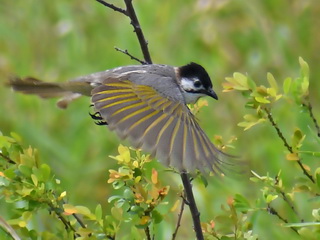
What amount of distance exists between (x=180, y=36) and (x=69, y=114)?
76 centimetres

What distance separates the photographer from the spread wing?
2.71 m

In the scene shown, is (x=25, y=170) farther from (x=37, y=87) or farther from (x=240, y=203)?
(x=37, y=87)

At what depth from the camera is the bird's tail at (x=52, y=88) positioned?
3.60 meters

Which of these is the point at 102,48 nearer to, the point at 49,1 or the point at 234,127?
the point at 49,1

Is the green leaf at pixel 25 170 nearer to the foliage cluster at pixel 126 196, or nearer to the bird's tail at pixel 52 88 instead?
the foliage cluster at pixel 126 196

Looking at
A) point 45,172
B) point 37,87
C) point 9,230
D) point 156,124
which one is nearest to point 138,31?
→ point 156,124

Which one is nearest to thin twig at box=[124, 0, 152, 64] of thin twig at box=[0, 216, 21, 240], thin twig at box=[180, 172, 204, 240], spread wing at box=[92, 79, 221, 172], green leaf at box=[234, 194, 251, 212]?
spread wing at box=[92, 79, 221, 172]

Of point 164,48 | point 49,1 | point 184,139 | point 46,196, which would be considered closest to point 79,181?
point 164,48

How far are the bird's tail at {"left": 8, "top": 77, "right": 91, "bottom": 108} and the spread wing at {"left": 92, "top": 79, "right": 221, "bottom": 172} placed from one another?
0.37 meters

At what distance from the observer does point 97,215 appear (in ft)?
8.15

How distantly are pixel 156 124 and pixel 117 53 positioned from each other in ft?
6.83

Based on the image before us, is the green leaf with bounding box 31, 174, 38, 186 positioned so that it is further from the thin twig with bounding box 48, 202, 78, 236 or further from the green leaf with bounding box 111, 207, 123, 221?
the green leaf with bounding box 111, 207, 123, 221

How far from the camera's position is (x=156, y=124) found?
3.00m

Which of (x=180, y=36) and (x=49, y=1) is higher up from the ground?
(x=49, y=1)
